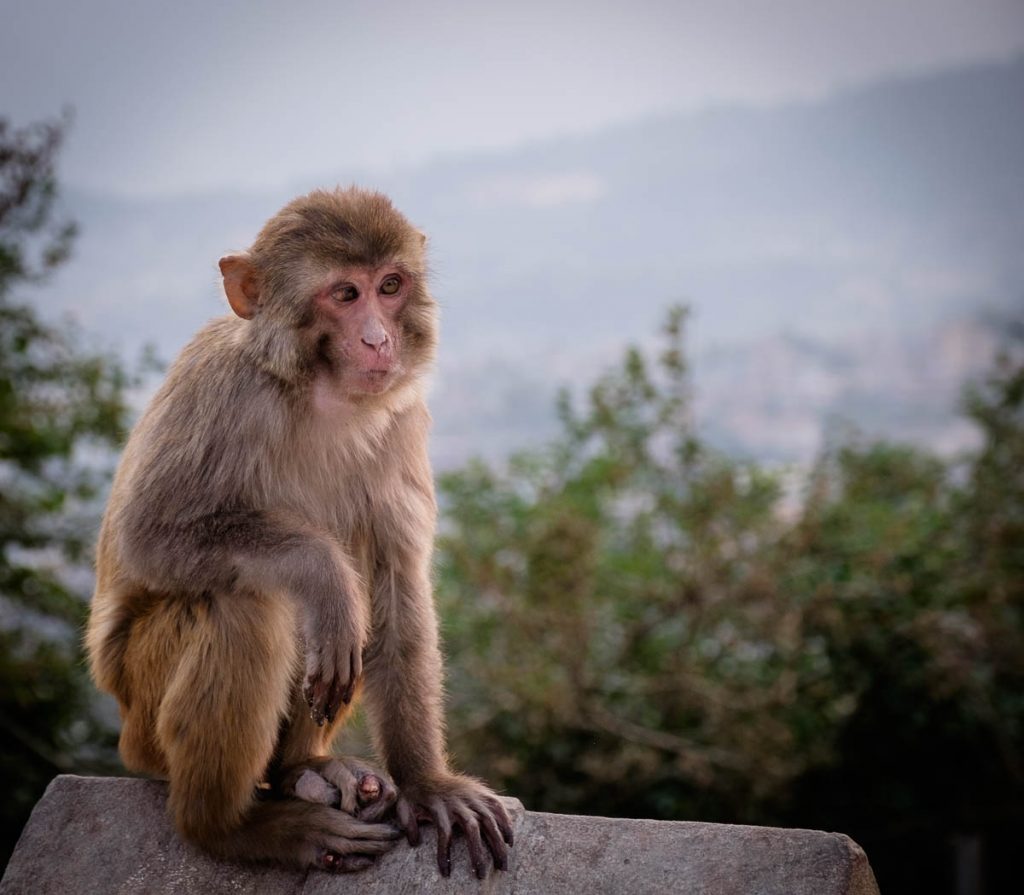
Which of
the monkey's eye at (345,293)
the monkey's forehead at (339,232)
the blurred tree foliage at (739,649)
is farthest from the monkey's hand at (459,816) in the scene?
the blurred tree foliage at (739,649)

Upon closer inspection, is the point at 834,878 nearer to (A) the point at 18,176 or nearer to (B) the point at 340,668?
(B) the point at 340,668

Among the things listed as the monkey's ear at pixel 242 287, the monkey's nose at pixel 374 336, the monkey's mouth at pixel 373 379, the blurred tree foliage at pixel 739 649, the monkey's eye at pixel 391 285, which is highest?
the monkey's eye at pixel 391 285

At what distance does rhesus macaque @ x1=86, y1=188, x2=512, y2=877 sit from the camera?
10.8 ft

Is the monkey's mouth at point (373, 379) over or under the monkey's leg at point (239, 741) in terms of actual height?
over

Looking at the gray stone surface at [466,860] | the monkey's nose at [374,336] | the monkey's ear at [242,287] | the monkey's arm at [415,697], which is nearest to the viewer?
the gray stone surface at [466,860]

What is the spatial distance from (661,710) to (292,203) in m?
4.49

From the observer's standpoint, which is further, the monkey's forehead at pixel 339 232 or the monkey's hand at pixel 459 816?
the monkey's forehead at pixel 339 232

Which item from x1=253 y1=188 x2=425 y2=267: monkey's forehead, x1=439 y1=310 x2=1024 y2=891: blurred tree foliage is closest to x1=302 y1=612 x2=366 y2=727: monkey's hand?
x1=253 y1=188 x2=425 y2=267: monkey's forehead

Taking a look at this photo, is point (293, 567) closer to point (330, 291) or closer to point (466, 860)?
point (330, 291)

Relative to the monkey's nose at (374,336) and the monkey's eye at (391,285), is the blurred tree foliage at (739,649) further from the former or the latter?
the monkey's nose at (374,336)

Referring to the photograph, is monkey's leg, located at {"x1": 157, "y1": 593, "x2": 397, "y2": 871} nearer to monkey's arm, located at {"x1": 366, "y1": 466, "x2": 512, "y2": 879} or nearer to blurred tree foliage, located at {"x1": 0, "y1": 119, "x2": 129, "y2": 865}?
monkey's arm, located at {"x1": 366, "y1": 466, "x2": 512, "y2": 879}

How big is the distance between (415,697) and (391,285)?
124 cm

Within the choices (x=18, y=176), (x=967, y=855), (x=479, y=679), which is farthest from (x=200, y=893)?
(x=967, y=855)

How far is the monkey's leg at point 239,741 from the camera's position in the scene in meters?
3.26
